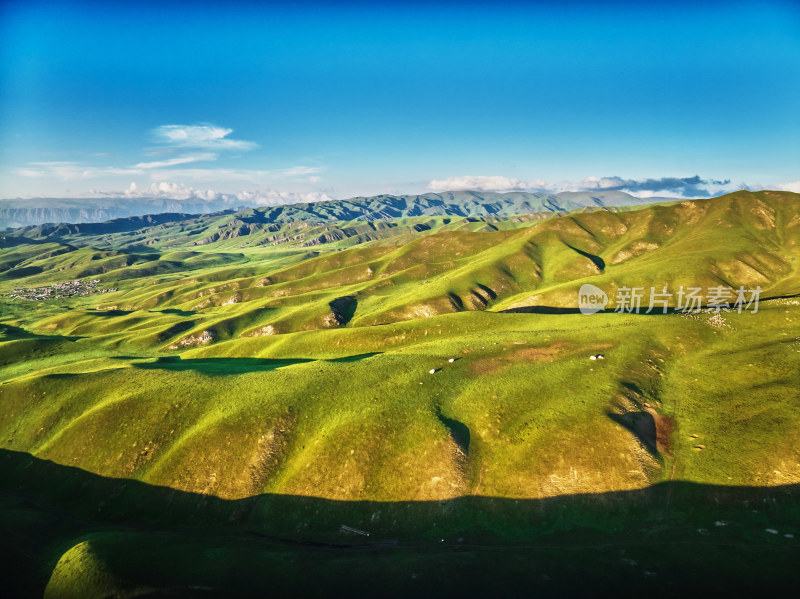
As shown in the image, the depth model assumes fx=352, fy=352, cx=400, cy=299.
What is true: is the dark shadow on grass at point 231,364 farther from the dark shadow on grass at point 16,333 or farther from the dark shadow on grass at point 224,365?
the dark shadow on grass at point 16,333

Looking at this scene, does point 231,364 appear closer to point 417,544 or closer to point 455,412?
point 455,412

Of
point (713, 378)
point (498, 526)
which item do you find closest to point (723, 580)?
point (498, 526)

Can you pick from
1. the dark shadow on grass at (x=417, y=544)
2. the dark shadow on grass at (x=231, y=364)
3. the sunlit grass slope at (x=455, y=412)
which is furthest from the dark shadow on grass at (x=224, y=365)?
the dark shadow on grass at (x=417, y=544)

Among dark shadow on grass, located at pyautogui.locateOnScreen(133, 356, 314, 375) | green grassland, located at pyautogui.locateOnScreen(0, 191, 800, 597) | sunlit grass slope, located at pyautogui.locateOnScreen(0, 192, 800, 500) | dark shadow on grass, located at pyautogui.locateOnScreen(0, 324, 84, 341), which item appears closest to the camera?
green grassland, located at pyautogui.locateOnScreen(0, 191, 800, 597)

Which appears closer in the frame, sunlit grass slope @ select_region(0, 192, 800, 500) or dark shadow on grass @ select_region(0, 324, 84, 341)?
sunlit grass slope @ select_region(0, 192, 800, 500)

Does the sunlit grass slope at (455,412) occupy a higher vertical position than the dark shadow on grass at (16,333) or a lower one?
higher

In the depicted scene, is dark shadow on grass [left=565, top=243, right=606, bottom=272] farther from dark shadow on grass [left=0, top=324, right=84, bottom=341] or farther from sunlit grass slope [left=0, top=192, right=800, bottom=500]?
dark shadow on grass [left=0, top=324, right=84, bottom=341]

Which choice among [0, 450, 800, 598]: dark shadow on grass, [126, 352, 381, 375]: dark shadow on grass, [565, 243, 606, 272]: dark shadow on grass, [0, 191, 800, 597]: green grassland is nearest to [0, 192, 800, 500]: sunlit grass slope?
[0, 191, 800, 597]: green grassland

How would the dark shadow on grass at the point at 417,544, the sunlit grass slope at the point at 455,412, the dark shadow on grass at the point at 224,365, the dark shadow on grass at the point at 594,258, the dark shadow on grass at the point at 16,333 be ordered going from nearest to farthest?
the dark shadow on grass at the point at 417,544 → the sunlit grass slope at the point at 455,412 → the dark shadow on grass at the point at 224,365 → the dark shadow on grass at the point at 16,333 → the dark shadow on grass at the point at 594,258
